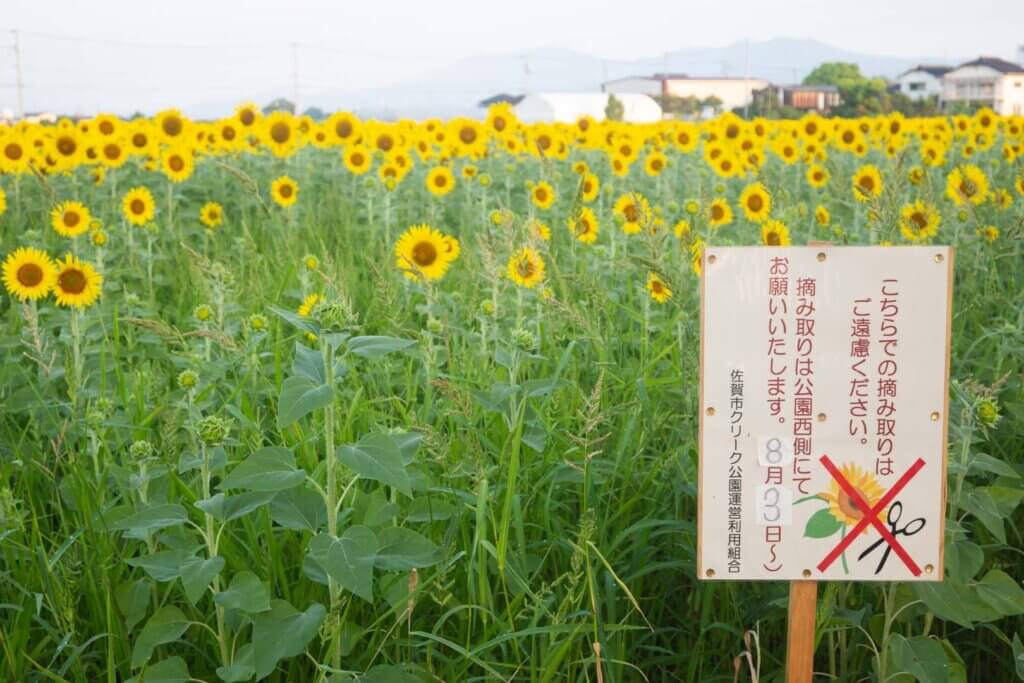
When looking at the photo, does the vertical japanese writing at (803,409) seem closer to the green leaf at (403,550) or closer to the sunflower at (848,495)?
the sunflower at (848,495)

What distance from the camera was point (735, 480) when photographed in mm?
1959

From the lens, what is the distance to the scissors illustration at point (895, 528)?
6.45 feet

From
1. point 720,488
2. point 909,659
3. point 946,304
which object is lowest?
point 909,659

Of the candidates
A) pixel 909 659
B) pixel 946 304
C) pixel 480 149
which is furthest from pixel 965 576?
pixel 480 149

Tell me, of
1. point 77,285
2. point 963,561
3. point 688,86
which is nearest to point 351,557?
point 963,561

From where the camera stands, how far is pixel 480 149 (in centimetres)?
755

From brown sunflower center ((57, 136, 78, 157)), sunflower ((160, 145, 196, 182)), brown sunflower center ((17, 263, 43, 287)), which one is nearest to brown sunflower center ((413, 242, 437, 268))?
brown sunflower center ((17, 263, 43, 287))

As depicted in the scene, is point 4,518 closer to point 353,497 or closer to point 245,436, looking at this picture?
point 245,436

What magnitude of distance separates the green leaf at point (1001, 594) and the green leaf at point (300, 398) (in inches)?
50.7

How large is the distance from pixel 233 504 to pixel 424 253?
6.31 feet

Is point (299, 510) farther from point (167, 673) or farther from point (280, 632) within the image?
point (167, 673)

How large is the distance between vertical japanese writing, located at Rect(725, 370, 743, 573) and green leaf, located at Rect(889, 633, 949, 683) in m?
Result: 0.34

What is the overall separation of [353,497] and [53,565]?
64 centimetres

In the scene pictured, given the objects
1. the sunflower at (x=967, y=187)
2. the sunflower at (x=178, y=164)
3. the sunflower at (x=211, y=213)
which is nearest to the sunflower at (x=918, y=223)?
the sunflower at (x=967, y=187)
